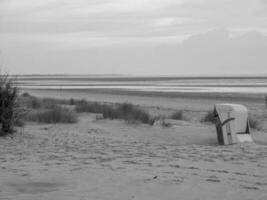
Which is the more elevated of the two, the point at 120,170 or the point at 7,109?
the point at 7,109

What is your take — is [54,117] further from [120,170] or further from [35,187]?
[35,187]

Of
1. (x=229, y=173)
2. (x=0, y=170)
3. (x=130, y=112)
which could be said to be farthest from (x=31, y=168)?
(x=130, y=112)

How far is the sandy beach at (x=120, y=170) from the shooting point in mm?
5836

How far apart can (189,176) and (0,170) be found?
Answer: 2622 mm

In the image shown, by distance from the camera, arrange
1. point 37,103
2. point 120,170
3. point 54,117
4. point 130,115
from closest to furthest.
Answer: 1. point 120,170
2. point 54,117
3. point 130,115
4. point 37,103

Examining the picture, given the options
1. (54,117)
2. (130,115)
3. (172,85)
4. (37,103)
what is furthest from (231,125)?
(172,85)

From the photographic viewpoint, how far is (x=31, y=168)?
7285 millimetres

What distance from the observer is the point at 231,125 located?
37.7 feet

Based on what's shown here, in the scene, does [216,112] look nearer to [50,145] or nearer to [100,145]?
[100,145]

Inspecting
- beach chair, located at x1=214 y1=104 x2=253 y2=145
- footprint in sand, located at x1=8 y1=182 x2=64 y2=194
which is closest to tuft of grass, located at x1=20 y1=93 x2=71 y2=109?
beach chair, located at x1=214 y1=104 x2=253 y2=145

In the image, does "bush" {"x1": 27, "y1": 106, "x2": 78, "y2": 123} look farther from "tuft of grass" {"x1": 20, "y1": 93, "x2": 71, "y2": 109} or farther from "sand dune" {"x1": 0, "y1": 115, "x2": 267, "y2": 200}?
"sand dune" {"x1": 0, "y1": 115, "x2": 267, "y2": 200}

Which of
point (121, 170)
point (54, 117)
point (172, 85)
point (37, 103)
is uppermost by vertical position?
point (37, 103)

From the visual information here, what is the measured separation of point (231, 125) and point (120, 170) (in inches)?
195

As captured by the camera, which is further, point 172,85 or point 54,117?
point 172,85
